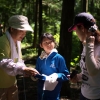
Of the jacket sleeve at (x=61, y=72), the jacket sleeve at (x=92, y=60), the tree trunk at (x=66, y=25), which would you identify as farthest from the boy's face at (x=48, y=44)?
the tree trunk at (x=66, y=25)

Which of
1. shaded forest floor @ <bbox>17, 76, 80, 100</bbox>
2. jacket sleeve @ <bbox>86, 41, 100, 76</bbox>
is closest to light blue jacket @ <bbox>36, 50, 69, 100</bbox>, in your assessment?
jacket sleeve @ <bbox>86, 41, 100, 76</bbox>

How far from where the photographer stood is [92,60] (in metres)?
2.03

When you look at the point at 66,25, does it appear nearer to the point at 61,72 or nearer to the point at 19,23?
the point at 61,72

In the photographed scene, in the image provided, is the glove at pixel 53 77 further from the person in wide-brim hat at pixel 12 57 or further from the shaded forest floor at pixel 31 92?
the shaded forest floor at pixel 31 92

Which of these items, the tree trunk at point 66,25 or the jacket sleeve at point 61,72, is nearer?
the jacket sleeve at point 61,72

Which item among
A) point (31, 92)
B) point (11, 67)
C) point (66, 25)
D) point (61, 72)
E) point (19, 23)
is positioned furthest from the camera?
point (31, 92)

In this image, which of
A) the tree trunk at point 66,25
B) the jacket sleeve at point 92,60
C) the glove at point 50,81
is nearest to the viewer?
the jacket sleeve at point 92,60

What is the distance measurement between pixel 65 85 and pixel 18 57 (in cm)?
→ 300

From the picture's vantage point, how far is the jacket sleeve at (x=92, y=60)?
80.0 inches

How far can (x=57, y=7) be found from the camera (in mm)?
19953

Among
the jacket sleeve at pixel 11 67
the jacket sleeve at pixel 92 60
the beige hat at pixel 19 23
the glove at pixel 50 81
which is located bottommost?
the glove at pixel 50 81

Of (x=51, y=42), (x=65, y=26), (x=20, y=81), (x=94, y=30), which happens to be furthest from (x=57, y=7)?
(x=94, y=30)

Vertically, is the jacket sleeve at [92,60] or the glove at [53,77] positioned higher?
the jacket sleeve at [92,60]

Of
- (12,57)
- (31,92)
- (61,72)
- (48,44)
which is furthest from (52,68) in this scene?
(31,92)
